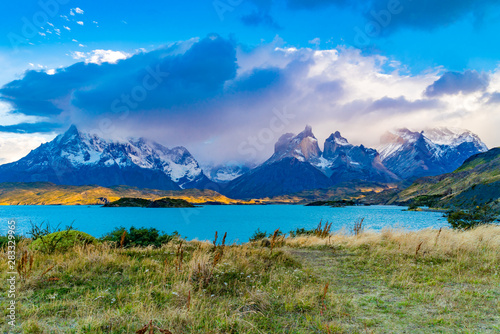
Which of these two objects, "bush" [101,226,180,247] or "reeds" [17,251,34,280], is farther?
"bush" [101,226,180,247]

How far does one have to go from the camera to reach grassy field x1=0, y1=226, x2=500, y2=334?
5.87 m

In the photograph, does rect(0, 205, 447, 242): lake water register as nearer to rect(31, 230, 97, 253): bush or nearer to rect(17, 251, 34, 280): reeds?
rect(31, 230, 97, 253): bush

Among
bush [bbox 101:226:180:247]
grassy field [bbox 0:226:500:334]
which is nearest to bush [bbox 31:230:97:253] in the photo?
grassy field [bbox 0:226:500:334]

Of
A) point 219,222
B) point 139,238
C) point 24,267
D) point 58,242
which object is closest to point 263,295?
point 24,267

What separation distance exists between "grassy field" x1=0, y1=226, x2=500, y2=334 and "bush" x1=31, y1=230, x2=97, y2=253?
1958 mm

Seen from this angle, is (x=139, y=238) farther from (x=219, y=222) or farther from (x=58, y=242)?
(x=219, y=222)

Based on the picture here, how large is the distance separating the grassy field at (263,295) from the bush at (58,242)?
1.96m

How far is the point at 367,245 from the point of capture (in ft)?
54.1

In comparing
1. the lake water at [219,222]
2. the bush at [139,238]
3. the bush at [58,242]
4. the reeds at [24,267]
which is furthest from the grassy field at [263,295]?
Answer: the lake water at [219,222]

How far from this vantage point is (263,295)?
7.43 m

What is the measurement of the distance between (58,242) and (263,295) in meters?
11.8

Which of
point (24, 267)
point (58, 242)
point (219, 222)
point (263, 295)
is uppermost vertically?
point (24, 267)

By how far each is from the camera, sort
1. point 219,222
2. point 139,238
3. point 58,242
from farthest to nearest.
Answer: point 219,222
point 139,238
point 58,242

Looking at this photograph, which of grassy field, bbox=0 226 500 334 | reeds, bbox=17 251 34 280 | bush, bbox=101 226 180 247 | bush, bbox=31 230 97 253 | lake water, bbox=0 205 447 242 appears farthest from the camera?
lake water, bbox=0 205 447 242
